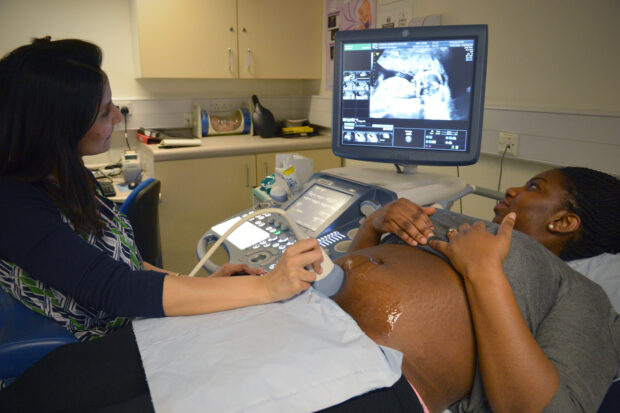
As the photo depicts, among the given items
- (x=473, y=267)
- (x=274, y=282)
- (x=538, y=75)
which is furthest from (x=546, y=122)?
(x=274, y=282)

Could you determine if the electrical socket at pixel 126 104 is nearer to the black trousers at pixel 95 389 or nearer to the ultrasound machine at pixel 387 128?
the ultrasound machine at pixel 387 128

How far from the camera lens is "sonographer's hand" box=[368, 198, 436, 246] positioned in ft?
3.76

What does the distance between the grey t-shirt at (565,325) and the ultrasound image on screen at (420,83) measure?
0.58m

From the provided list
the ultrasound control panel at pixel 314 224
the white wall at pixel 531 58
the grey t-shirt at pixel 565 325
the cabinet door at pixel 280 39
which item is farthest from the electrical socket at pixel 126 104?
the grey t-shirt at pixel 565 325

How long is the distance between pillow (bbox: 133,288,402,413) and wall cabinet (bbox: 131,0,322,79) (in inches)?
97.2

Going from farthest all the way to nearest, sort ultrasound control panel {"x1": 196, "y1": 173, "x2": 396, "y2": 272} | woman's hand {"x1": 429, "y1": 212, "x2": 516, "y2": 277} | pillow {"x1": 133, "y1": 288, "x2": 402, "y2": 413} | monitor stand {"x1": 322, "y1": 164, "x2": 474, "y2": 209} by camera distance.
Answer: monitor stand {"x1": 322, "y1": 164, "x2": 474, "y2": 209} → ultrasound control panel {"x1": 196, "y1": 173, "x2": 396, "y2": 272} → woman's hand {"x1": 429, "y1": 212, "x2": 516, "y2": 277} → pillow {"x1": 133, "y1": 288, "x2": 402, "y2": 413}

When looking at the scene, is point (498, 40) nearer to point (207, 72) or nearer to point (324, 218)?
point (324, 218)

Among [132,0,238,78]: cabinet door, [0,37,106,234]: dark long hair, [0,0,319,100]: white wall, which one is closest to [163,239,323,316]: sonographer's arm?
[0,37,106,234]: dark long hair

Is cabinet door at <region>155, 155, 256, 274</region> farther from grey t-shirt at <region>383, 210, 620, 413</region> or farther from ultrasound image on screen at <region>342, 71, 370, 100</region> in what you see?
grey t-shirt at <region>383, 210, 620, 413</region>

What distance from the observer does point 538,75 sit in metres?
1.97

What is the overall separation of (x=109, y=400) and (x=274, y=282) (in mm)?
341

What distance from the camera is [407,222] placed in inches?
46.2

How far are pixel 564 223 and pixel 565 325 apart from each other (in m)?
0.33

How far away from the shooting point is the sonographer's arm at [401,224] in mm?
1149
